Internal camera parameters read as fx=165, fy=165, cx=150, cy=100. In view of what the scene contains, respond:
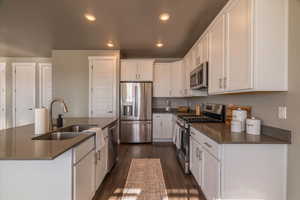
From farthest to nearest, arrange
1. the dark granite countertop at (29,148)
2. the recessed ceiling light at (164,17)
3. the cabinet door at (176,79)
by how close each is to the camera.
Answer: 1. the cabinet door at (176,79)
2. the recessed ceiling light at (164,17)
3. the dark granite countertop at (29,148)

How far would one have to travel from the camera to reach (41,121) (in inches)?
Answer: 70.2

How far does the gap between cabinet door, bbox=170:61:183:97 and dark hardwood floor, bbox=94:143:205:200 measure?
183 centimetres

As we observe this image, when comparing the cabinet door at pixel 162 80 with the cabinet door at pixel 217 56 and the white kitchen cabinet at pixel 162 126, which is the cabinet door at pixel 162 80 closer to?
the white kitchen cabinet at pixel 162 126

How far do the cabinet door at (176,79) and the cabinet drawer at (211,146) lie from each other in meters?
3.20

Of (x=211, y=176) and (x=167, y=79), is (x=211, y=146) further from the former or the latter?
(x=167, y=79)

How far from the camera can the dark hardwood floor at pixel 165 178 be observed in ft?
7.34

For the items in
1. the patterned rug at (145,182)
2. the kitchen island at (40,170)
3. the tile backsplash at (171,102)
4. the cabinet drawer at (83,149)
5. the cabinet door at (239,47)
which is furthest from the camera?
the tile backsplash at (171,102)

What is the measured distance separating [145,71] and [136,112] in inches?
49.4

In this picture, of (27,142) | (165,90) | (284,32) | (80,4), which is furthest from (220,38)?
(165,90)

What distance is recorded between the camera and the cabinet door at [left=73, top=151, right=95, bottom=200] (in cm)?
150

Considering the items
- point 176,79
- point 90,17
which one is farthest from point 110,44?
point 176,79

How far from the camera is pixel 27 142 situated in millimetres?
1470

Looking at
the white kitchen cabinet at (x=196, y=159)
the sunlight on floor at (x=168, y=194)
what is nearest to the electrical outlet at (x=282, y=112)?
the white kitchen cabinet at (x=196, y=159)

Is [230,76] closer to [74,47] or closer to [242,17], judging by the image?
[242,17]
